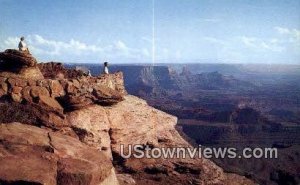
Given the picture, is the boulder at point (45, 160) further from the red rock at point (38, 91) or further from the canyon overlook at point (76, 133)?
the red rock at point (38, 91)

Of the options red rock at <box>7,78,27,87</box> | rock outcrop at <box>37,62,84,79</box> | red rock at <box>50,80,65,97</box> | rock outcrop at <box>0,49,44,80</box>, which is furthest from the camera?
rock outcrop at <box>37,62,84,79</box>

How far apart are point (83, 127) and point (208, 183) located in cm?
1069

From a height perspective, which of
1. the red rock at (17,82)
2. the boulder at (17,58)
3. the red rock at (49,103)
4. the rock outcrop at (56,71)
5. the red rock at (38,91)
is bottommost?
the red rock at (49,103)

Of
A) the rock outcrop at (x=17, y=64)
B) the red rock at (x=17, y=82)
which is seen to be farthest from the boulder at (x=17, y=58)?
the red rock at (x=17, y=82)

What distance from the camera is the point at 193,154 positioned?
32.5m

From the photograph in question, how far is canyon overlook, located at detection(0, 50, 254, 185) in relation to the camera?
14.7 m

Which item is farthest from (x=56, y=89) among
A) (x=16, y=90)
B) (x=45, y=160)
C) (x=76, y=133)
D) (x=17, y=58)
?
(x=45, y=160)

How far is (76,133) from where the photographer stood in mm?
24625

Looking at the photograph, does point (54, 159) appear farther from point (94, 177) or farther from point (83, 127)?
point (83, 127)

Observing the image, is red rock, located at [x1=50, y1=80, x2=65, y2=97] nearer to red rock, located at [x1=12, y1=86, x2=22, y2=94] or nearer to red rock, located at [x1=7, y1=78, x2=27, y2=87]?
red rock, located at [x1=7, y1=78, x2=27, y2=87]

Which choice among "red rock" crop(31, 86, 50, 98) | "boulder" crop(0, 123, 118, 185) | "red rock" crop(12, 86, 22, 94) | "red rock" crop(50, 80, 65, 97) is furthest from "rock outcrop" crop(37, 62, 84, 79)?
"boulder" crop(0, 123, 118, 185)

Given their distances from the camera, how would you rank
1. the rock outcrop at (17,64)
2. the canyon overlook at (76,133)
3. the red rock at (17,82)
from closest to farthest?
1. the canyon overlook at (76,133)
2. the red rock at (17,82)
3. the rock outcrop at (17,64)

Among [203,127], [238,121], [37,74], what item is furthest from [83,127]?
[238,121]

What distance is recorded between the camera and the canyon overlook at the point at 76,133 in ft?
48.3
